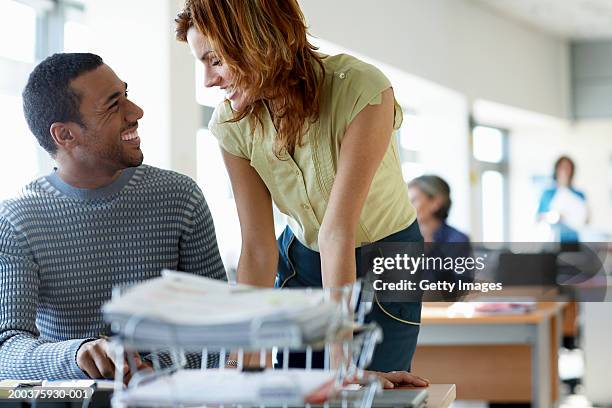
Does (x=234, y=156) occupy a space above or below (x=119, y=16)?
below

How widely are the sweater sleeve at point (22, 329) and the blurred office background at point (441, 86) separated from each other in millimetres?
670

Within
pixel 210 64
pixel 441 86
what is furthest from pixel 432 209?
pixel 441 86

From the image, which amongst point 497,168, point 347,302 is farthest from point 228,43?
point 497,168

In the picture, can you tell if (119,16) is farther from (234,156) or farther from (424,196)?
(234,156)

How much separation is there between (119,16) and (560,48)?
24.5 ft

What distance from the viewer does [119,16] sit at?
13.7 feet

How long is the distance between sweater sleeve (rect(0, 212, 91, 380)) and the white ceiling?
752 centimetres

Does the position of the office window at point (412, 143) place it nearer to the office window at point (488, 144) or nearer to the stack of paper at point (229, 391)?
the office window at point (488, 144)

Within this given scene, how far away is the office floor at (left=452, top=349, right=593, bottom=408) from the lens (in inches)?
216

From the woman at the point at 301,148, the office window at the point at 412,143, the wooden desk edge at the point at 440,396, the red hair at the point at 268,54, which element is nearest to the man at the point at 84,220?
the woman at the point at 301,148

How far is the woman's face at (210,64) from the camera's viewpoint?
143cm

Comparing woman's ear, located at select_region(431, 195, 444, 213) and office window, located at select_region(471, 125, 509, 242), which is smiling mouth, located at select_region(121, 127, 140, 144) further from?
office window, located at select_region(471, 125, 509, 242)

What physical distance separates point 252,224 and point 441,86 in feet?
20.5

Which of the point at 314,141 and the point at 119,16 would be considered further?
the point at 119,16
